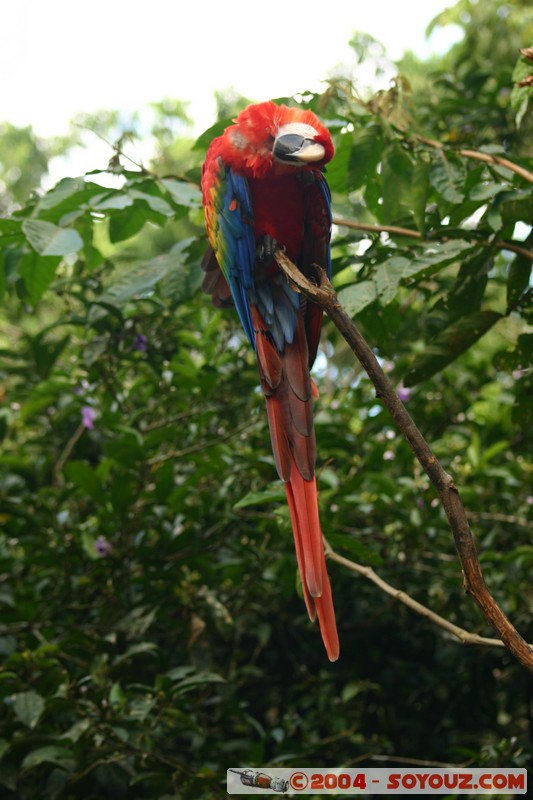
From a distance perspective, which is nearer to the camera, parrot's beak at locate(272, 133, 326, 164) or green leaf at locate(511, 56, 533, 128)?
parrot's beak at locate(272, 133, 326, 164)

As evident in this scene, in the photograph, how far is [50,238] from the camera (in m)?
1.49

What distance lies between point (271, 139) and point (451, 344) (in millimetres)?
536

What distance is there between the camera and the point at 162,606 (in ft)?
6.23

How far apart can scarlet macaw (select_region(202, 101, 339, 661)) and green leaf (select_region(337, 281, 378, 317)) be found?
136mm

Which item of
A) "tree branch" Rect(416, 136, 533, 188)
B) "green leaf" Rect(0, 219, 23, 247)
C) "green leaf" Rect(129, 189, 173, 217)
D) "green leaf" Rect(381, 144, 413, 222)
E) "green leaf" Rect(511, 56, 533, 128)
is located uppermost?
"green leaf" Rect(511, 56, 533, 128)

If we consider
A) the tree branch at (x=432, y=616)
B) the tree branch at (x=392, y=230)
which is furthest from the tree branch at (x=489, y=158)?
the tree branch at (x=432, y=616)

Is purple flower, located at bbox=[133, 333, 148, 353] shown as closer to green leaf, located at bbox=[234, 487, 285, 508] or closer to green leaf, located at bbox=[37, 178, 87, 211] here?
green leaf, located at bbox=[37, 178, 87, 211]

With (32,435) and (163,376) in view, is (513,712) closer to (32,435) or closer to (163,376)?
(163,376)

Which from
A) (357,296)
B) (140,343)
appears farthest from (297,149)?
(140,343)

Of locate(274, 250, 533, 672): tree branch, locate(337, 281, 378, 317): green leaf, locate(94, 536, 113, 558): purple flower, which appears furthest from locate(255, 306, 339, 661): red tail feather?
locate(94, 536, 113, 558): purple flower

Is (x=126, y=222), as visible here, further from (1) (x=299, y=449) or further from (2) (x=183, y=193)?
(1) (x=299, y=449)

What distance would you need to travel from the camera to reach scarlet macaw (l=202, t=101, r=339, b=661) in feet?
3.57

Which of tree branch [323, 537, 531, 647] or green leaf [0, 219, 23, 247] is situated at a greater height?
green leaf [0, 219, 23, 247]

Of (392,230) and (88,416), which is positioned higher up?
(392,230)
